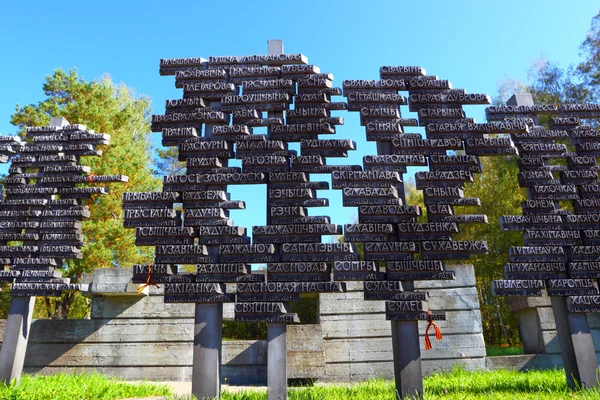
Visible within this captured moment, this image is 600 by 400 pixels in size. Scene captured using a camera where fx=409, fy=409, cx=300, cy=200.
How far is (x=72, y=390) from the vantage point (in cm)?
601

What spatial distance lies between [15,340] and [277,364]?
4395 mm

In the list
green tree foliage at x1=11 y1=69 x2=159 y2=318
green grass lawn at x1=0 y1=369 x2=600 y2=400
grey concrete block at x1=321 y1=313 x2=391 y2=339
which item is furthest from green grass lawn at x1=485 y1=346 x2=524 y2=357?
green tree foliage at x1=11 y1=69 x2=159 y2=318

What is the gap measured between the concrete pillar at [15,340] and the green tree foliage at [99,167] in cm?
650

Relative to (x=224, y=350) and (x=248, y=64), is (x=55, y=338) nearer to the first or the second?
(x=224, y=350)

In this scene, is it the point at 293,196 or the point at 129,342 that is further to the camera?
the point at 129,342

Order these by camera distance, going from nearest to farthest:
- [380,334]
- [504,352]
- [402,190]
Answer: [402,190]
[380,334]
[504,352]

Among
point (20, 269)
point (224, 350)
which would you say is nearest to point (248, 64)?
point (20, 269)

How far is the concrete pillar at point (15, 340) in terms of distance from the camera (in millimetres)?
6250

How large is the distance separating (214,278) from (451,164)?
3608 mm

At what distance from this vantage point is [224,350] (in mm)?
8930

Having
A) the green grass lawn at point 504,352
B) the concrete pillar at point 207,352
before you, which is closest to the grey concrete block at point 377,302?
the green grass lawn at point 504,352

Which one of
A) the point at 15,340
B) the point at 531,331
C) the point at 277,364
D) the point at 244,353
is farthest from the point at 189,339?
the point at 531,331

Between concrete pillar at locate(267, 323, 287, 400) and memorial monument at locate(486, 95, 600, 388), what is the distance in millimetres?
2870

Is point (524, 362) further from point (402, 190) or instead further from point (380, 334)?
point (402, 190)
